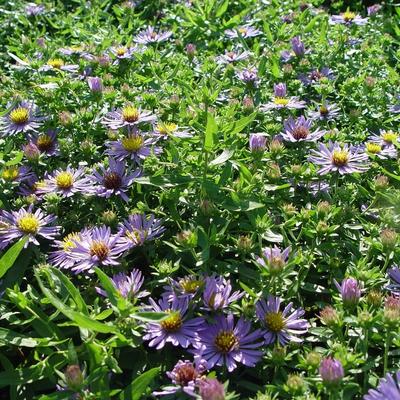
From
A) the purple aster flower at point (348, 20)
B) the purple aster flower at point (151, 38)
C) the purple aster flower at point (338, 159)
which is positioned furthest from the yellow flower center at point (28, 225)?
the purple aster flower at point (348, 20)

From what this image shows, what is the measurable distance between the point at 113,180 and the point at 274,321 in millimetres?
603

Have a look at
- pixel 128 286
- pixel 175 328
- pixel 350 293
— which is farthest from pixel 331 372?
pixel 128 286

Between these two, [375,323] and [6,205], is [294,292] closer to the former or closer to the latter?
[375,323]

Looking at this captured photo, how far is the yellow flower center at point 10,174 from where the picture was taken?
5.89 ft

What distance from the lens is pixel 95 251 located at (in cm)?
154

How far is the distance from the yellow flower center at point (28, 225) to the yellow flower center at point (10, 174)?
192 mm

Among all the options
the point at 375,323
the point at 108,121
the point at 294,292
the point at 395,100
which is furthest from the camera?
the point at 395,100

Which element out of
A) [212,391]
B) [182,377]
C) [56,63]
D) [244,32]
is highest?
[212,391]

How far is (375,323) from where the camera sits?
4.59 feet

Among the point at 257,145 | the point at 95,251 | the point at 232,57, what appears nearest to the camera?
the point at 95,251

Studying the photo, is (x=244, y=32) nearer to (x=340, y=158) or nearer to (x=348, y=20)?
(x=348, y=20)

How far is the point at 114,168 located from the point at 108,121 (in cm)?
21

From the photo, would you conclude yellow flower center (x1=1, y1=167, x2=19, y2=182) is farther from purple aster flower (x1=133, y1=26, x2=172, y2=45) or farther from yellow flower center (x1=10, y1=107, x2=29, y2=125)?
purple aster flower (x1=133, y1=26, x2=172, y2=45)


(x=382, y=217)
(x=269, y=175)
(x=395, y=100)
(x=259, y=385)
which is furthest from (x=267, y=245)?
(x=395, y=100)
